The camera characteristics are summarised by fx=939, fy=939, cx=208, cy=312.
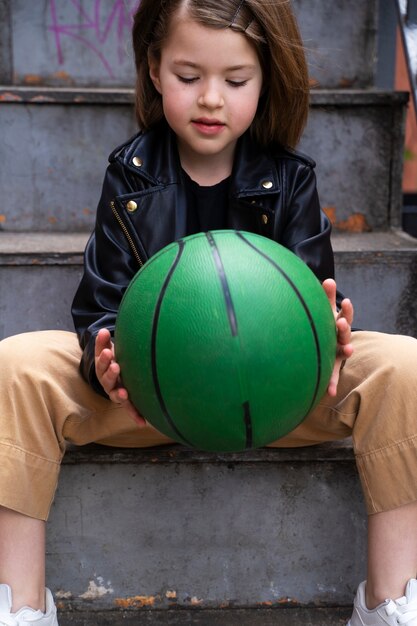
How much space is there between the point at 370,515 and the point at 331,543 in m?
0.29

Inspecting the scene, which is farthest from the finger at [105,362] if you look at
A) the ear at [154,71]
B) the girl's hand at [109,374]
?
the ear at [154,71]

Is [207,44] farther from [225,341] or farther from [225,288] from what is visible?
[225,341]

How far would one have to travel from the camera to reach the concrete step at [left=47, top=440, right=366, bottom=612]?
2.42m

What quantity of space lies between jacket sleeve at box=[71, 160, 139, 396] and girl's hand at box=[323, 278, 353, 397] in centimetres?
55

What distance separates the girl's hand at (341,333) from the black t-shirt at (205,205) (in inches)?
21.7

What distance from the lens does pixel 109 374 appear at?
2021 millimetres

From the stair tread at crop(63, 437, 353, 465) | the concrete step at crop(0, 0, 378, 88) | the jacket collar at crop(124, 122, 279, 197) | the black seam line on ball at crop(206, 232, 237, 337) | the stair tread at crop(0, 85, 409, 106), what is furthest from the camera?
the concrete step at crop(0, 0, 378, 88)

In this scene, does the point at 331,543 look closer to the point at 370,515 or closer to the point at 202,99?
the point at 370,515

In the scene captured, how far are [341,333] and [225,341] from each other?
402 mm

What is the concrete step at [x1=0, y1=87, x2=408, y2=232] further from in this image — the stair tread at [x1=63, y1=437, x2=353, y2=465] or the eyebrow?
the stair tread at [x1=63, y1=437, x2=353, y2=465]

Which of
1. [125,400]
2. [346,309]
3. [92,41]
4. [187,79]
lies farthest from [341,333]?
[92,41]

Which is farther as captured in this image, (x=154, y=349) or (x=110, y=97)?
(x=110, y=97)

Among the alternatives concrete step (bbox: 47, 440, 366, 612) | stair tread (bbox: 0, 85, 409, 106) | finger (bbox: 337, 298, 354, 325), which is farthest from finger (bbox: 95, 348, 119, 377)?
stair tread (bbox: 0, 85, 409, 106)

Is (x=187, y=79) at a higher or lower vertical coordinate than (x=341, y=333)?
higher
